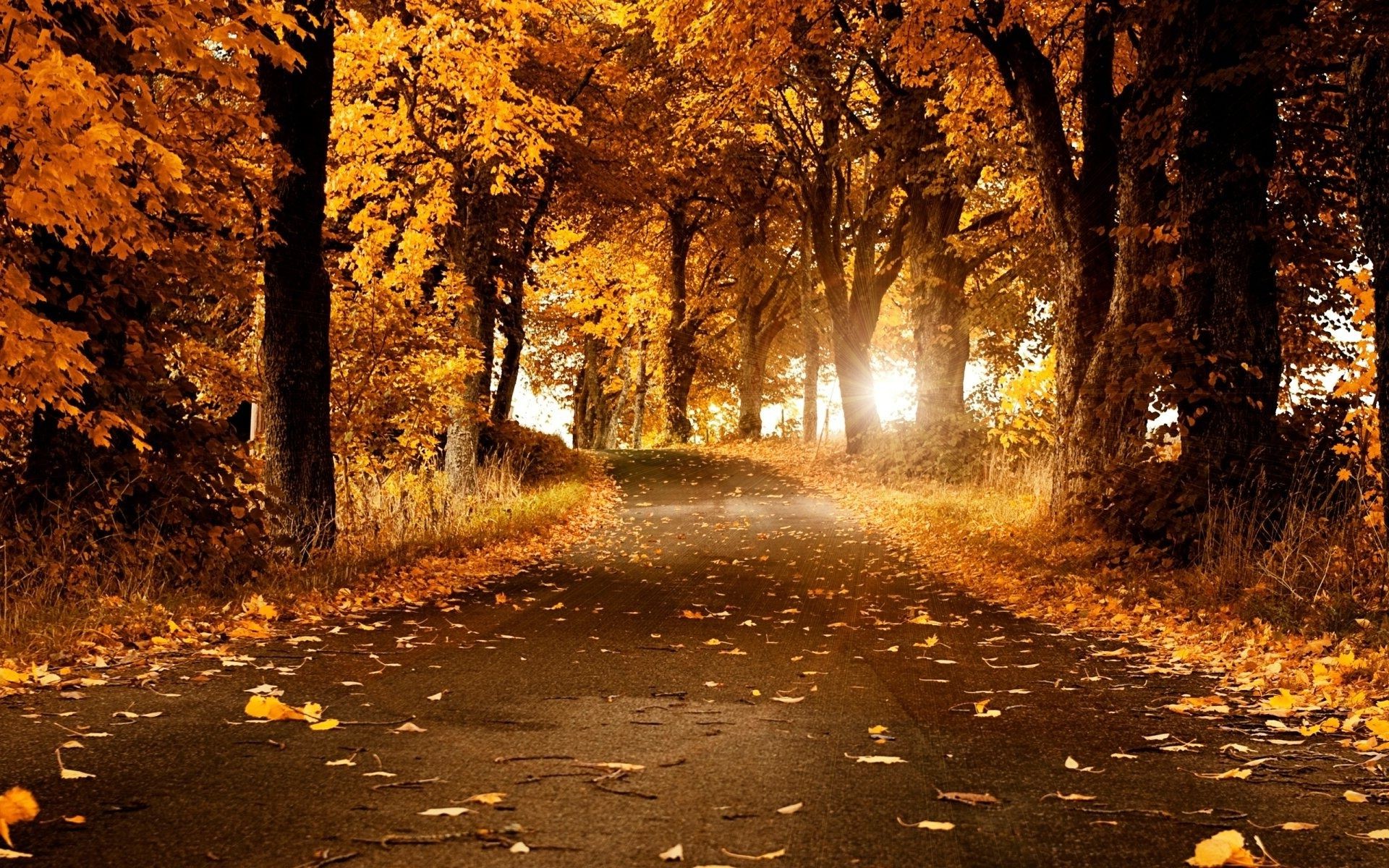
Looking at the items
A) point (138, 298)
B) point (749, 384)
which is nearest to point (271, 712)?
point (138, 298)

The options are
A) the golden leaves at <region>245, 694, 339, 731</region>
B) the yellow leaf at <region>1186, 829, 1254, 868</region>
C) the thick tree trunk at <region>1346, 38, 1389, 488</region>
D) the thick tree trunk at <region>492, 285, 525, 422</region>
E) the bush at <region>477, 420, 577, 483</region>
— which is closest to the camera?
the yellow leaf at <region>1186, 829, 1254, 868</region>

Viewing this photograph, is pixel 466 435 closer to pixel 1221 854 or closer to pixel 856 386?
pixel 856 386

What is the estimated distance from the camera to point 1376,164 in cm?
638

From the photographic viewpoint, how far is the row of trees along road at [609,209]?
22.7ft

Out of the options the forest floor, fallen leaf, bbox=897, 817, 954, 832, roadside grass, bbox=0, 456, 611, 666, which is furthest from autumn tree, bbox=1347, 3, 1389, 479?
roadside grass, bbox=0, 456, 611, 666

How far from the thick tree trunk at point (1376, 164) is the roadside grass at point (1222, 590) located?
1144mm

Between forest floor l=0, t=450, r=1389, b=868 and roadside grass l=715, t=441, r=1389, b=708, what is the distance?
0.48m

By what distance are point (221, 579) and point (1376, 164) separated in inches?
345

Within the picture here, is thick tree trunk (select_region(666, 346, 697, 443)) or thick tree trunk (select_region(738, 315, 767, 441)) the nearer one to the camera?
thick tree trunk (select_region(738, 315, 767, 441))

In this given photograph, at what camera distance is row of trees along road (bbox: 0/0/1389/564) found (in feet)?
22.7

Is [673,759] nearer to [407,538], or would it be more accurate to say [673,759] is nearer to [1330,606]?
[1330,606]

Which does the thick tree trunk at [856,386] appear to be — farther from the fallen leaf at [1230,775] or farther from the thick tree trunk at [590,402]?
the fallen leaf at [1230,775]

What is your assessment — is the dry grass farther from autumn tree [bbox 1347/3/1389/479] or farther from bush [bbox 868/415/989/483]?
bush [bbox 868/415/989/483]

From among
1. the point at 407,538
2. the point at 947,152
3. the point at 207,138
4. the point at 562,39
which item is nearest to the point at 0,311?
the point at 207,138
